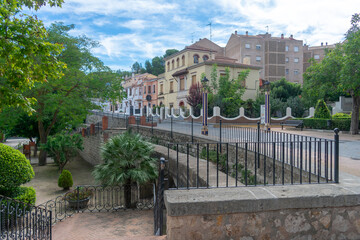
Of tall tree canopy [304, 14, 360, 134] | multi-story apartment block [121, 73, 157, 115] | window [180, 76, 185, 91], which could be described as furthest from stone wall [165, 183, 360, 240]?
multi-story apartment block [121, 73, 157, 115]

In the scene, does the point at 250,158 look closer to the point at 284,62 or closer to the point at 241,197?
the point at 241,197

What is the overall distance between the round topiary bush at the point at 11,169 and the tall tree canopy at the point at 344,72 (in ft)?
48.5

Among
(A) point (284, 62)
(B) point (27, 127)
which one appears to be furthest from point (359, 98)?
(A) point (284, 62)

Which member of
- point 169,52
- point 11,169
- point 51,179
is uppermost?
point 169,52

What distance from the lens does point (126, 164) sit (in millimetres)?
9062

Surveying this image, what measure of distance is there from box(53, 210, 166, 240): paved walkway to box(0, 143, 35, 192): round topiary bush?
1904 millimetres

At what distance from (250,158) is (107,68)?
641 inches

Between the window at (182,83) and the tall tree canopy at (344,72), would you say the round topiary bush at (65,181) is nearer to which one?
the tall tree canopy at (344,72)

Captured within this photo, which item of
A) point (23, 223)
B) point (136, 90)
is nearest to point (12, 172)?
point (23, 223)

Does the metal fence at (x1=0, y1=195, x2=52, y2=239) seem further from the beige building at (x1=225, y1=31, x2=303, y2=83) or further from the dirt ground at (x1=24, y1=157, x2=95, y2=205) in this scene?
the beige building at (x1=225, y1=31, x2=303, y2=83)

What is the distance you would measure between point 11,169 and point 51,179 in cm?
1094

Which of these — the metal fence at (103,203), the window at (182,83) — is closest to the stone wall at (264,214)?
the metal fence at (103,203)

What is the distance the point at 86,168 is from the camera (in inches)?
871

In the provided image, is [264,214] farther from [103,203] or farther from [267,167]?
[103,203]
